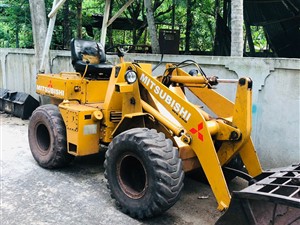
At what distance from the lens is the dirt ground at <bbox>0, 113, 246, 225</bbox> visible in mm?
3514

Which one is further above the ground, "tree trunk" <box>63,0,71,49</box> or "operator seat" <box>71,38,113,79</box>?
"tree trunk" <box>63,0,71,49</box>

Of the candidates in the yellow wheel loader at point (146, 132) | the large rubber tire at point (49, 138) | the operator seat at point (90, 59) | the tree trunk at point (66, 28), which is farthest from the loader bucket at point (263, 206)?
the tree trunk at point (66, 28)

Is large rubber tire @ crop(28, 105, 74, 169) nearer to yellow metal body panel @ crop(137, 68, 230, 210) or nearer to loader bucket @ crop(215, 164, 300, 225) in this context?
yellow metal body panel @ crop(137, 68, 230, 210)

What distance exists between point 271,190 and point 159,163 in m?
1.02

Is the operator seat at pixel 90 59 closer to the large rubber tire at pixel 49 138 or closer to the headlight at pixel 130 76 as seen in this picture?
the large rubber tire at pixel 49 138

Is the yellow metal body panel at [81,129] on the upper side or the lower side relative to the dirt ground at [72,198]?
upper

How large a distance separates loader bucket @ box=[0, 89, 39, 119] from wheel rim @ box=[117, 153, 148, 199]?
17.8ft

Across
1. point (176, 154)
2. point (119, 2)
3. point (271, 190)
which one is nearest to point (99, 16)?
point (119, 2)

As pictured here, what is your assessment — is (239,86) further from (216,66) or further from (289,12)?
(289,12)

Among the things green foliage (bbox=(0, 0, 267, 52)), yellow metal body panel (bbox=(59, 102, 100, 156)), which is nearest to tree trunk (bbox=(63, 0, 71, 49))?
green foliage (bbox=(0, 0, 267, 52))

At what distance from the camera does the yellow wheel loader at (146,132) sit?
10.8ft

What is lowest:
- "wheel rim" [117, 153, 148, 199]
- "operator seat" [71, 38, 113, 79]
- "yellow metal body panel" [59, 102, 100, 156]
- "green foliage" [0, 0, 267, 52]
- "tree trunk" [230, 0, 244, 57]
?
"wheel rim" [117, 153, 148, 199]

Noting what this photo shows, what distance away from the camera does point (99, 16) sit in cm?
1320

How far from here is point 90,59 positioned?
5363 mm
